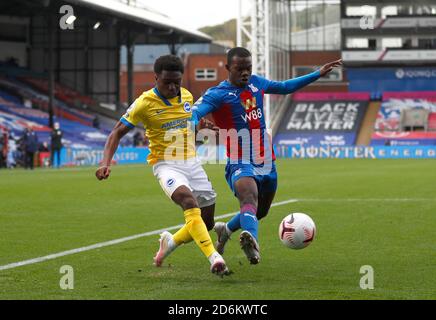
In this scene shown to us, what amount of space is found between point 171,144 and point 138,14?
1829 inches

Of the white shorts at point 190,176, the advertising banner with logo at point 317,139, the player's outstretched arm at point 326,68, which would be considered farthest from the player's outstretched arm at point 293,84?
the advertising banner with logo at point 317,139

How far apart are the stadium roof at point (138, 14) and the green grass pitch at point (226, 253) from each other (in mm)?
29174

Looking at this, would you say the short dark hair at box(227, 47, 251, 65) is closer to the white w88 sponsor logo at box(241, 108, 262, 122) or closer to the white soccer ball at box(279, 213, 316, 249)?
the white w88 sponsor logo at box(241, 108, 262, 122)

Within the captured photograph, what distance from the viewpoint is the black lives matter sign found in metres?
62.0

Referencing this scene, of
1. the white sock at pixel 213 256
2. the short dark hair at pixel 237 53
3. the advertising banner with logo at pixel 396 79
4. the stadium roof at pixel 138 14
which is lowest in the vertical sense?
the white sock at pixel 213 256

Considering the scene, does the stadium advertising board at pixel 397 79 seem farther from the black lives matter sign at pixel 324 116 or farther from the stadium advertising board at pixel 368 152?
the stadium advertising board at pixel 368 152

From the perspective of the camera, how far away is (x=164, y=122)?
8648 millimetres

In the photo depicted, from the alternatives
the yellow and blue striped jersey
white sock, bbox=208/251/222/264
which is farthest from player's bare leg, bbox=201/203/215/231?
white sock, bbox=208/251/222/264

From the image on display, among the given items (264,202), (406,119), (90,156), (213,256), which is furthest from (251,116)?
(406,119)

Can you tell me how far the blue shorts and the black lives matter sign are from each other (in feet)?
172

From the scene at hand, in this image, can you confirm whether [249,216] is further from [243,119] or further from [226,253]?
[226,253]

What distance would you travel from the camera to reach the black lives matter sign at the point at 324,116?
61969mm
